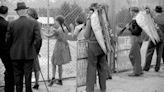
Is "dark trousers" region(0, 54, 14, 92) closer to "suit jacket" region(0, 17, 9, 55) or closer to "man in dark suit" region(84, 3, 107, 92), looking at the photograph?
"suit jacket" region(0, 17, 9, 55)

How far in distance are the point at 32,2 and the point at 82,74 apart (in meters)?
2.20

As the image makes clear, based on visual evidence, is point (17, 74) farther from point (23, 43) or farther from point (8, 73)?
point (23, 43)

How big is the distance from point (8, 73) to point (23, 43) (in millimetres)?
869

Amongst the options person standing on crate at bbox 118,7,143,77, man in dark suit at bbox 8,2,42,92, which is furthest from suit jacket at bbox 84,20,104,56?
person standing on crate at bbox 118,7,143,77

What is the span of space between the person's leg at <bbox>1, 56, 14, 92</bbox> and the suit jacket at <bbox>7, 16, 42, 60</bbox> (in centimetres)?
41

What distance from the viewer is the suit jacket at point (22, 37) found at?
5.02 metres

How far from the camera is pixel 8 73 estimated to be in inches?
217

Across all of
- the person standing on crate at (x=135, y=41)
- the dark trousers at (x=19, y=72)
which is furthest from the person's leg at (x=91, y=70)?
the person standing on crate at (x=135, y=41)

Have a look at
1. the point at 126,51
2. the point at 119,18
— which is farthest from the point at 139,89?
the point at 119,18

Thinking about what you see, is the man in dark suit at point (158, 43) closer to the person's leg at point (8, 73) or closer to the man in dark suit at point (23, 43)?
the man in dark suit at point (23, 43)

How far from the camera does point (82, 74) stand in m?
6.09

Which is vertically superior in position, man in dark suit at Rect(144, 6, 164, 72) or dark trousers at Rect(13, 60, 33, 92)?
man in dark suit at Rect(144, 6, 164, 72)

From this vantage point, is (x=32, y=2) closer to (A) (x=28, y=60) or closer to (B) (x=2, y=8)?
(B) (x=2, y=8)

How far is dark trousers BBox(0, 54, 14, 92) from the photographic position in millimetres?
5414
